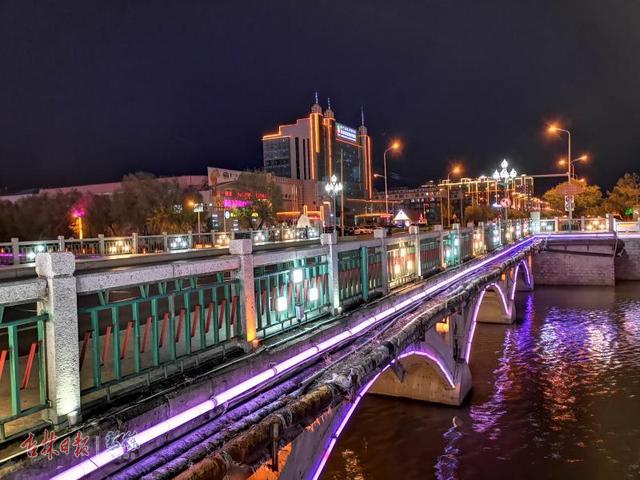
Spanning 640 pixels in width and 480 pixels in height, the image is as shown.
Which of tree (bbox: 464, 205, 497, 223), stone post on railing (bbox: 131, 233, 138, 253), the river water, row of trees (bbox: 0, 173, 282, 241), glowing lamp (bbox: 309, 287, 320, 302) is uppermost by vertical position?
row of trees (bbox: 0, 173, 282, 241)

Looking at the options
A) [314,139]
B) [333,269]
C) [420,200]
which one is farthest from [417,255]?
[420,200]

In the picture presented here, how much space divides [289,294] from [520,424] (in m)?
11.4

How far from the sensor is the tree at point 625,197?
205 feet

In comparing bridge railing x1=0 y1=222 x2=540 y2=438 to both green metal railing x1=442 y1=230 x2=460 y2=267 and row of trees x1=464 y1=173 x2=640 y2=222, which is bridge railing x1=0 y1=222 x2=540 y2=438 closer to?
green metal railing x1=442 y1=230 x2=460 y2=267

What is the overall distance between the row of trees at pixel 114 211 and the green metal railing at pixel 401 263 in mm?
39848

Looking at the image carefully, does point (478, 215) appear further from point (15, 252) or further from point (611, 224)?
point (15, 252)

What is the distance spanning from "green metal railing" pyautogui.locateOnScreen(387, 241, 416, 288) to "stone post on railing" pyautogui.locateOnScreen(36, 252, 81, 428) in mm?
9335

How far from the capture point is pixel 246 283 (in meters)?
7.14

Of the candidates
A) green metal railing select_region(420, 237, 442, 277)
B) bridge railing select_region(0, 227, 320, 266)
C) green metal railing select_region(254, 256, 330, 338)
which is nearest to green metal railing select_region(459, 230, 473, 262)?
green metal railing select_region(420, 237, 442, 277)

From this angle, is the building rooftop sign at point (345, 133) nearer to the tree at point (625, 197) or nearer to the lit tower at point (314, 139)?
the lit tower at point (314, 139)

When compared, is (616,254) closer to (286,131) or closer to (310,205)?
(310,205)

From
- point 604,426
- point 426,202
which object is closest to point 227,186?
point 604,426

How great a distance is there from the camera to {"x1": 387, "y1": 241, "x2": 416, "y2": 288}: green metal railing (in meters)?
13.3

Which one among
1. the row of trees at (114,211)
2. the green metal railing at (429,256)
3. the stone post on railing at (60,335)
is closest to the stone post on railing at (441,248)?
the green metal railing at (429,256)
